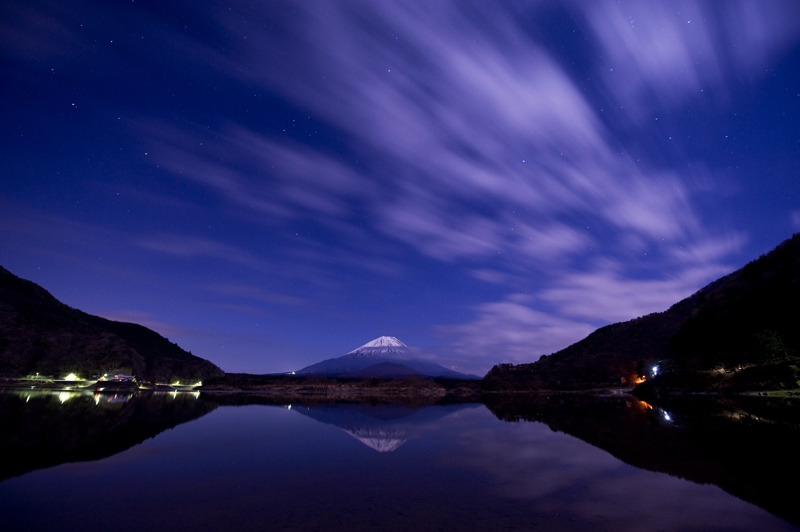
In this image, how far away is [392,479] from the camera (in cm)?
1622

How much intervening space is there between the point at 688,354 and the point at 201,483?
396 feet

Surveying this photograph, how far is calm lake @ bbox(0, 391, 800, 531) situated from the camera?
1105 centimetres

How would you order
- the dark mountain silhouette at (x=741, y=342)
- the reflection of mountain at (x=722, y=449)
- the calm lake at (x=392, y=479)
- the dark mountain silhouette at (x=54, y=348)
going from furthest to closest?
the dark mountain silhouette at (x=54, y=348) < the dark mountain silhouette at (x=741, y=342) < the reflection of mountain at (x=722, y=449) < the calm lake at (x=392, y=479)

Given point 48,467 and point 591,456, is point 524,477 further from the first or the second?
point 48,467

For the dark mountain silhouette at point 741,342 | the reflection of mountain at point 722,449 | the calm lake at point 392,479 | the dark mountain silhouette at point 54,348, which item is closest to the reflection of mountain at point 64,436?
the calm lake at point 392,479

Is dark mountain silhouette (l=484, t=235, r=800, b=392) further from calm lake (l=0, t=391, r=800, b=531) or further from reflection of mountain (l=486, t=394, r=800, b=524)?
calm lake (l=0, t=391, r=800, b=531)

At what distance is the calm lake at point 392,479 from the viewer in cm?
1105

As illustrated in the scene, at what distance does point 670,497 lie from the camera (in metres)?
13.6

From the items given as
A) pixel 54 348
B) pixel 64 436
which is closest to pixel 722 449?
pixel 64 436

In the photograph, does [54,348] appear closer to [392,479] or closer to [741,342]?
[392,479]

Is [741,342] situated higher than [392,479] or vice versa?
[741,342]

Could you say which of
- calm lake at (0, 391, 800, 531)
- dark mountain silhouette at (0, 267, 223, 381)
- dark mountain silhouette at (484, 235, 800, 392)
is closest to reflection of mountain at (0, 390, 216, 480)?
calm lake at (0, 391, 800, 531)

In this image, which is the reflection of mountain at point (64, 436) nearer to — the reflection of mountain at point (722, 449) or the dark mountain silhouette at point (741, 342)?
the reflection of mountain at point (722, 449)

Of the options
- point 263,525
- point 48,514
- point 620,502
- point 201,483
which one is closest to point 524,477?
point 620,502
